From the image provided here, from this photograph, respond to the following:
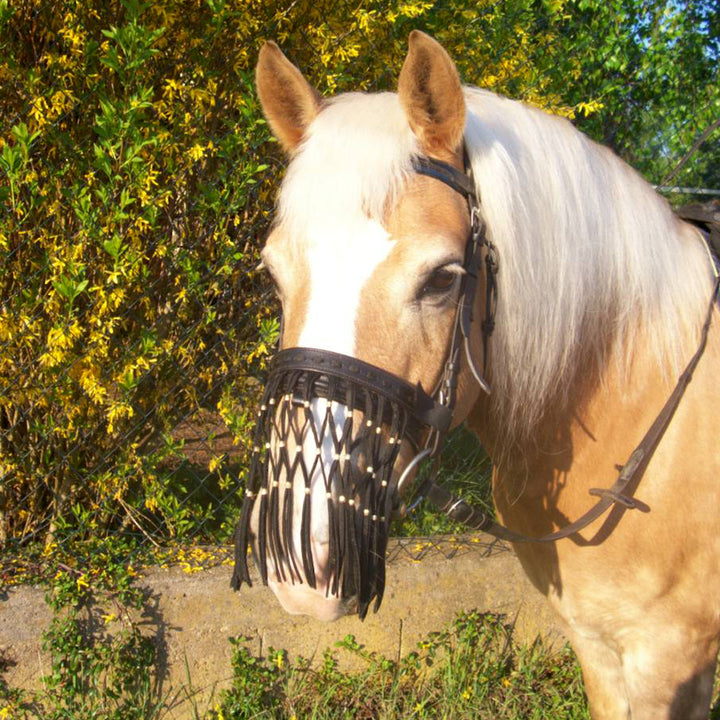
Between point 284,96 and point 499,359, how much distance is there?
0.90 m

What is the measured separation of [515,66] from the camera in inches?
137

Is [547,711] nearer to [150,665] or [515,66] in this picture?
[150,665]

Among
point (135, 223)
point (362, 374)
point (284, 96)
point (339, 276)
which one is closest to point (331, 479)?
point (362, 374)

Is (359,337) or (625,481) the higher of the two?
(359,337)

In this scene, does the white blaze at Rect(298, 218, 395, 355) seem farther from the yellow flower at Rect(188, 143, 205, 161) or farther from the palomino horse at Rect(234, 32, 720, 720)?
the yellow flower at Rect(188, 143, 205, 161)

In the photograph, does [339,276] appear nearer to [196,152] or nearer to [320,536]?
[320,536]

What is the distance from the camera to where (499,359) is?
70.8 inches

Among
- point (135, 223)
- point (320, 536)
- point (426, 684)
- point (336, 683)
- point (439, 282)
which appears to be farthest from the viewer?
point (426, 684)

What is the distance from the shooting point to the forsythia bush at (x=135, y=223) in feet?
8.73

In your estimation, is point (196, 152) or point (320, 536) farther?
point (196, 152)

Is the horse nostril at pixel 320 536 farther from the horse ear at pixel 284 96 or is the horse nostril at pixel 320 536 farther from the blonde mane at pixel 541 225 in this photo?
the horse ear at pixel 284 96

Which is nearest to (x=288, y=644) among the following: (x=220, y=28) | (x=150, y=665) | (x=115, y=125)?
(x=150, y=665)

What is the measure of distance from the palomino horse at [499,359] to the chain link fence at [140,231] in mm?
1060

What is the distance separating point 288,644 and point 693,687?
1686 millimetres
